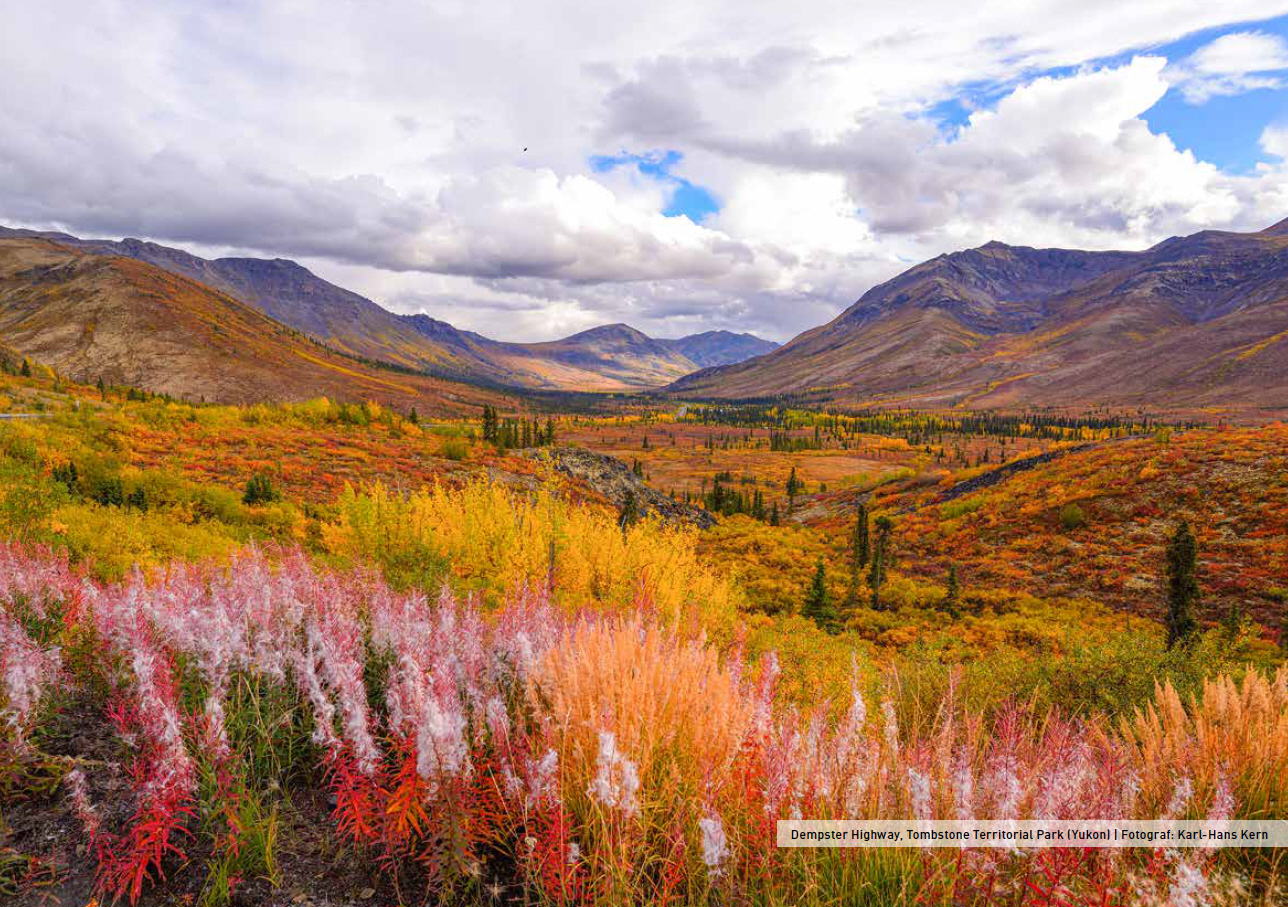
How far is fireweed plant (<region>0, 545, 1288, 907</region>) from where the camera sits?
2.74m

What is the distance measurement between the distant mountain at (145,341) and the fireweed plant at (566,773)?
6135 inches

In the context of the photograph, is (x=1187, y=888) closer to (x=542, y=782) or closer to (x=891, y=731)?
(x=891, y=731)

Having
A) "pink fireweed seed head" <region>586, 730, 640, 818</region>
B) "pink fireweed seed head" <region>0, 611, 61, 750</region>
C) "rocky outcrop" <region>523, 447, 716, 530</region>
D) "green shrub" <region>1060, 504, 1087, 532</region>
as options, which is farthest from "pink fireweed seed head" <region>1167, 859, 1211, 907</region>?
"green shrub" <region>1060, 504, 1087, 532</region>

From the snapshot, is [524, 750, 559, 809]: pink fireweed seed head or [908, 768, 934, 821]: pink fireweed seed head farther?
[524, 750, 559, 809]: pink fireweed seed head

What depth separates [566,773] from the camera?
3293 mm

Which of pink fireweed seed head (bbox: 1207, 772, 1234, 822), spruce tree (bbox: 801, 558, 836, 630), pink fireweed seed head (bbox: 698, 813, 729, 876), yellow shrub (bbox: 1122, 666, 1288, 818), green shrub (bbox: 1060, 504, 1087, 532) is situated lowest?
spruce tree (bbox: 801, 558, 836, 630)

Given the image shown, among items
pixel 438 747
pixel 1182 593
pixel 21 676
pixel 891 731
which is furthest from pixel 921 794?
pixel 1182 593

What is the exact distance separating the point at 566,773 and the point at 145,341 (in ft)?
654

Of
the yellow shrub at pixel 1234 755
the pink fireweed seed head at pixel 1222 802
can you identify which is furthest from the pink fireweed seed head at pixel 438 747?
the yellow shrub at pixel 1234 755

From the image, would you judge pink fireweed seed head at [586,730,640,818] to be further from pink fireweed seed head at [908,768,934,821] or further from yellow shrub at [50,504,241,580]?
yellow shrub at [50,504,241,580]

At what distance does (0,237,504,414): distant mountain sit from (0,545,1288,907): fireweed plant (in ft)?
511

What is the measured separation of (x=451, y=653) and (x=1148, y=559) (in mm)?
38130

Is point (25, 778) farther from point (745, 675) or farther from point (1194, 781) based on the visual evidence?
point (1194, 781)

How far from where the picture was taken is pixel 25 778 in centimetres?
369
